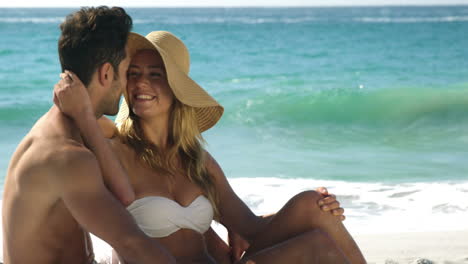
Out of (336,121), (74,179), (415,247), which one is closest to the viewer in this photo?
(74,179)

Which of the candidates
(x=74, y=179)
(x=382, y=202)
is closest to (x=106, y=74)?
(x=74, y=179)

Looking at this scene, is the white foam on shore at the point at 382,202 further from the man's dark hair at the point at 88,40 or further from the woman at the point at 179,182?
the man's dark hair at the point at 88,40

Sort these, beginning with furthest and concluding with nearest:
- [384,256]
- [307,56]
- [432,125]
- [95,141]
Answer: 1. [307,56]
2. [432,125]
3. [384,256]
4. [95,141]

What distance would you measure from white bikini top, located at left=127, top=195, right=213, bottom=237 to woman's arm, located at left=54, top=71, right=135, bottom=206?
330mm

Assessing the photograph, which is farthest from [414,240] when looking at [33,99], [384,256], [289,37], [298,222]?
[289,37]

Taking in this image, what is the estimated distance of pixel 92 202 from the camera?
8.20 ft

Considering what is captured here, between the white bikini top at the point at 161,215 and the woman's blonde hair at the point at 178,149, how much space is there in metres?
0.21

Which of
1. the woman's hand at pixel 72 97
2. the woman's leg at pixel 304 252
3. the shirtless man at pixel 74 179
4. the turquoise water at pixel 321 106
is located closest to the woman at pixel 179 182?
the woman's leg at pixel 304 252

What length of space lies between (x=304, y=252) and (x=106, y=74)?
1.23m

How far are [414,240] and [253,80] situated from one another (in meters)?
10.9

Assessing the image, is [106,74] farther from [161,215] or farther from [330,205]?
[330,205]

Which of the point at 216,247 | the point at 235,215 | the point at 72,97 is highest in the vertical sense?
the point at 72,97

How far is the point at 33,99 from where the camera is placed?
43.7 feet

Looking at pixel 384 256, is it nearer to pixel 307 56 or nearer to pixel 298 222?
pixel 298 222
